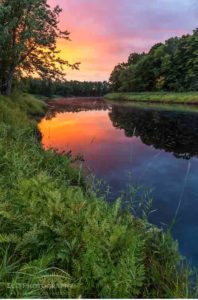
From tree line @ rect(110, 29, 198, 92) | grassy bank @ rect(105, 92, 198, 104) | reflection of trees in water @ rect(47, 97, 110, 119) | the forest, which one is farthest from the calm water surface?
tree line @ rect(110, 29, 198, 92)

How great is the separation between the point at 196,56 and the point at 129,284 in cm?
8043

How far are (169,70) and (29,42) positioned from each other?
6254cm

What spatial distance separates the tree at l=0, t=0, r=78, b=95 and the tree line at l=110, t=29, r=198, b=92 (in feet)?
162

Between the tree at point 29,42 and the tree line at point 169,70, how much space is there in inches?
1939

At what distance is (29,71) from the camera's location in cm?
2794

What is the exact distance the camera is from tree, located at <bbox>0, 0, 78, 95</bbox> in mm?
21811

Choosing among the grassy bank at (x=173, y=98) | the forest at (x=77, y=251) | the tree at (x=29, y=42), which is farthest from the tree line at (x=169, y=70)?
the forest at (x=77, y=251)

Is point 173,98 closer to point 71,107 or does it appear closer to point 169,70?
point 71,107

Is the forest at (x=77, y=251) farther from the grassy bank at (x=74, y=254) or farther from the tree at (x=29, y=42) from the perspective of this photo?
the tree at (x=29, y=42)

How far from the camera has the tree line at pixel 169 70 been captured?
7572 centimetres

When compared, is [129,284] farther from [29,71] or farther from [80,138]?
[29,71]

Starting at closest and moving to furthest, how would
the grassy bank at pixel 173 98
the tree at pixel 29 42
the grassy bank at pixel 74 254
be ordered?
the grassy bank at pixel 74 254, the tree at pixel 29 42, the grassy bank at pixel 173 98

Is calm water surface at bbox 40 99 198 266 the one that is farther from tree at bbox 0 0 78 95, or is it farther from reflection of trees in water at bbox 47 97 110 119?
reflection of trees in water at bbox 47 97 110 119

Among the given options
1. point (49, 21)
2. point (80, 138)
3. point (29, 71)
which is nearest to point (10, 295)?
point (80, 138)
